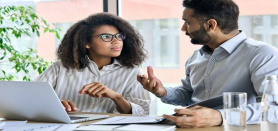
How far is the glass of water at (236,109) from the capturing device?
4.74 feet

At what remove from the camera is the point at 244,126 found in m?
1.46

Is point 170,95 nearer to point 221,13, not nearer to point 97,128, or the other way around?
point 221,13

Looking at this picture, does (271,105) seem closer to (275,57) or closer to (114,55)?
(275,57)

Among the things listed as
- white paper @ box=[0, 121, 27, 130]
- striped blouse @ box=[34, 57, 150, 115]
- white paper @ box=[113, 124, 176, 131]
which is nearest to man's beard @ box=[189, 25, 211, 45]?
striped blouse @ box=[34, 57, 150, 115]

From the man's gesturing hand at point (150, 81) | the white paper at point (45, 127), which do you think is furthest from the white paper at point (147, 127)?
the man's gesturing hand at point (150, 81)

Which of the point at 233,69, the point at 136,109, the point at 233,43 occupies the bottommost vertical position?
the point at 136,109

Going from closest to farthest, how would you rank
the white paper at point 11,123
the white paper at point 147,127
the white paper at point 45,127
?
the white paper at point 147,127 < the white paper at point 45,127 < the white paper at point 11,123

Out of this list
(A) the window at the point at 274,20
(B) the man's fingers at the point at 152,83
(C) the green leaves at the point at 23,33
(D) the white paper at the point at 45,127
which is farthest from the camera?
(C) the green leaves at the point at 23,33

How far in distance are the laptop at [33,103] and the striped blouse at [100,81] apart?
0.59 meters

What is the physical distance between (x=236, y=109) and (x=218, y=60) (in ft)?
2.97

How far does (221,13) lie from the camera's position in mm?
2357

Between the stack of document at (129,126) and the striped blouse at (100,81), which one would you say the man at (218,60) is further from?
the stack of document at (129,126)

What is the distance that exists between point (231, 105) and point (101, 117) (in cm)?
75

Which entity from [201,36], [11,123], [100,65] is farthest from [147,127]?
[100,65]
